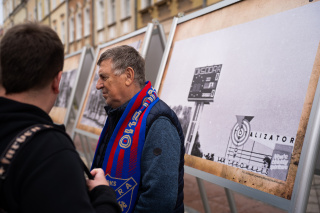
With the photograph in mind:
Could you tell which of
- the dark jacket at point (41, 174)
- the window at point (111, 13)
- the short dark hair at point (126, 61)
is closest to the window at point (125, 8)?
the window at point (111, 13)

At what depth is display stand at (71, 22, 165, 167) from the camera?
3.13m

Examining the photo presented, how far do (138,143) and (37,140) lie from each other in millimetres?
775

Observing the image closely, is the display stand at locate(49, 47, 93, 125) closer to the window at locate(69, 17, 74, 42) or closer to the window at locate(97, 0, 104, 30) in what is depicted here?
the window at locate(97, 0, 104, 30)

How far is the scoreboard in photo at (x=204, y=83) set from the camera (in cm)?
194

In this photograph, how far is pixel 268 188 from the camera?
4.65 feet

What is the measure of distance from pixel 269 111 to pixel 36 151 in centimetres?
105

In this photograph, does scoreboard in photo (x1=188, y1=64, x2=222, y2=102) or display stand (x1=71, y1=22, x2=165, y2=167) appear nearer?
scoreboard in photo (x1=188, y1=64, x2=222, y2=102)

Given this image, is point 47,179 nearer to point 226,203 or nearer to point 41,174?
point 41,174

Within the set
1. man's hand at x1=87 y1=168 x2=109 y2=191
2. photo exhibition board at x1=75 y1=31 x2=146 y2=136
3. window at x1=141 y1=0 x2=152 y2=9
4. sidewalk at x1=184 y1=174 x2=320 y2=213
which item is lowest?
sidewalk at x1=184 y1=174 x2=320 y2=213

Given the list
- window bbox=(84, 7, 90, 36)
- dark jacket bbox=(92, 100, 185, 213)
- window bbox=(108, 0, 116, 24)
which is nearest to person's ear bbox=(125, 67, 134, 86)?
dark jacket bbox=(92, 100, 185, 213)

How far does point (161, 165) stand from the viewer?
4.95 ft

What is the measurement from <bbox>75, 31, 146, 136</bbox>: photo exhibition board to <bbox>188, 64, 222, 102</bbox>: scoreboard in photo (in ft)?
3.93

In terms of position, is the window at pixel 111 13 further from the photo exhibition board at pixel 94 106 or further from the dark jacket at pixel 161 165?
the dark jacket at pixel 161 165

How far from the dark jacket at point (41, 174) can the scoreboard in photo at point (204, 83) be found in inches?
45.6
